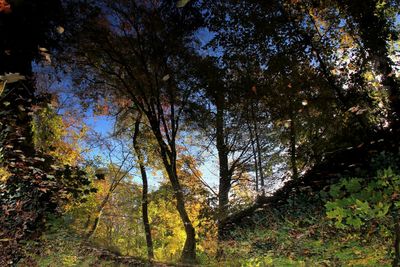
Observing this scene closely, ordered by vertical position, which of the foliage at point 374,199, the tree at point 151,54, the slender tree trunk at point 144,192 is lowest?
the foliage at point 374,199

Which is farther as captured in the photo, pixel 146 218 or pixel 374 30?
pixel 146 218

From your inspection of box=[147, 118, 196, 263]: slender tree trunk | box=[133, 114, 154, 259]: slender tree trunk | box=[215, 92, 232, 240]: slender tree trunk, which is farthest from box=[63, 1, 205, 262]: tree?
box=[133, 114, 154, 259]: slender tree trunk

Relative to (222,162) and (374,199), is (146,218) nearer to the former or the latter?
(222,162)

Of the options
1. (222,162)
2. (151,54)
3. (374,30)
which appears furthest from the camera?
(222,162)

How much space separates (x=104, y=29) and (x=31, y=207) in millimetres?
8333

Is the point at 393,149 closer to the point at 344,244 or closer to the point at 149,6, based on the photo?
the point at 344,244

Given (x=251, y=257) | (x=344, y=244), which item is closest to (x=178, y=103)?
(x=251, y=257)

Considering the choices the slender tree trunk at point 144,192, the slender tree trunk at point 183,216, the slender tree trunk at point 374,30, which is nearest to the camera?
the slender tree trunk at point 374,30

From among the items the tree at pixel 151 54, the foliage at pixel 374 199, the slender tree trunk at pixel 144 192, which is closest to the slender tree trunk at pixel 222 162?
the tree at pixel 151 54

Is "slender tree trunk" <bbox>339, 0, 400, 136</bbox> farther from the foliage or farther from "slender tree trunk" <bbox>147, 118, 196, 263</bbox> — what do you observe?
"slender tree trunk" <bbox>147, 118, 196, 263</bbox>

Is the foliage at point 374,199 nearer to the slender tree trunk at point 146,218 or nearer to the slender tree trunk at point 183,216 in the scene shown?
the slender tree trunk at point 183,216

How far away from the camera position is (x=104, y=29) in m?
11.3

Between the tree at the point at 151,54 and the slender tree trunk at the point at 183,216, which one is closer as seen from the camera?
the slender tree trunk at the point at 183,216

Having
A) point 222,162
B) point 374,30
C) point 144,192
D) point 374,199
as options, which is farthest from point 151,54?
point 374,199
